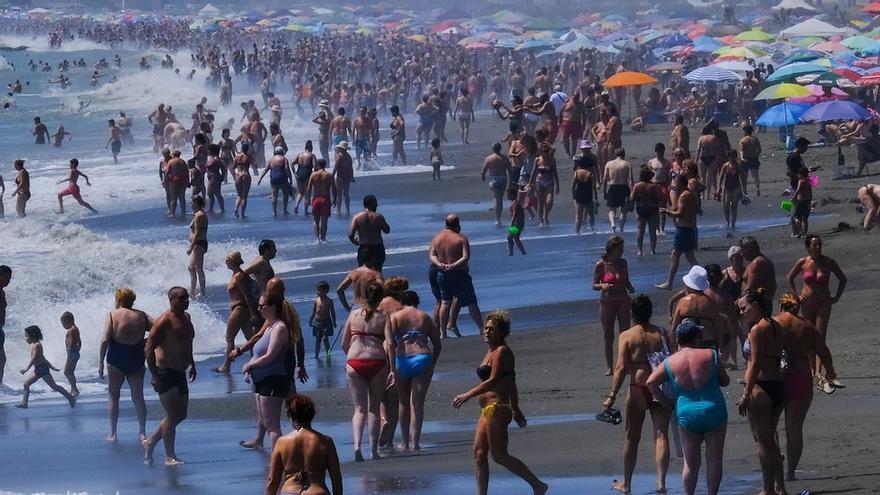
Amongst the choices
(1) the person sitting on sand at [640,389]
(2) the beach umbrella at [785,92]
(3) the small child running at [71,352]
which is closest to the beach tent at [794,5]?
(2) the beach umbrella at [785,92]

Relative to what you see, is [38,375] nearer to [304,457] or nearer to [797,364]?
[797,364]

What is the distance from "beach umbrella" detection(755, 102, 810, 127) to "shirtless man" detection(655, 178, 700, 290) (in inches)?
374

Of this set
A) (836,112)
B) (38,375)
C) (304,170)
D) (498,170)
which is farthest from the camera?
(304,170)

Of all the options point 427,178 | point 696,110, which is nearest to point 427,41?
point 696,110

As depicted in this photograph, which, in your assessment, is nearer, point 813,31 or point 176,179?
point 176,179

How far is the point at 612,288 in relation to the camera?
1266 cm

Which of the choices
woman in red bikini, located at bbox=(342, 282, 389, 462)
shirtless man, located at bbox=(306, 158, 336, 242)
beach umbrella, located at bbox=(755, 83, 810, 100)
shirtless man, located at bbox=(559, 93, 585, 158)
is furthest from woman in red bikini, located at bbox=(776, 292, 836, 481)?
shirtless man, located at bbox=(559, 93, 585, 158)

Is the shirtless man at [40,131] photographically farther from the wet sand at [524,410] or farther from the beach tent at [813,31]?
the wet sand at [524,410]

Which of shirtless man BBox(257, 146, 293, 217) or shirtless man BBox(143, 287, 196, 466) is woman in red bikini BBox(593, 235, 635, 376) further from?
shirtless man BBox(257, 146, 293, 217)

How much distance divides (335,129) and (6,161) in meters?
14.9

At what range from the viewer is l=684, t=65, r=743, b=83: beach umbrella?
34112 millimetres

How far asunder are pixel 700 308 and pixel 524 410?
6.26 ft

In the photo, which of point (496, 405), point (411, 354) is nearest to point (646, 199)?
point (411, 354)

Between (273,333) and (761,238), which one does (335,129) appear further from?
(273,333)
